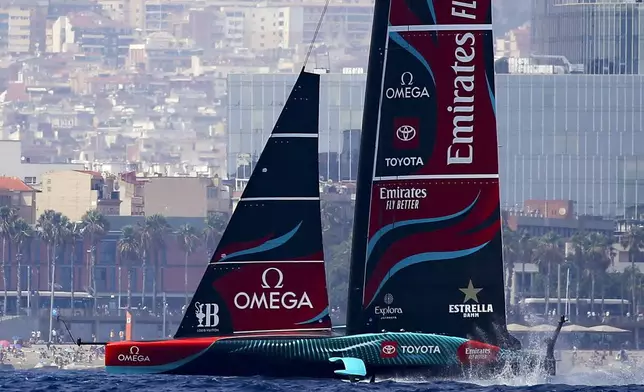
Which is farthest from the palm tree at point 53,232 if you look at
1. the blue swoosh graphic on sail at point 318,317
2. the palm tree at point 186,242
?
the blue swoosh graphic on sail at point 318,317

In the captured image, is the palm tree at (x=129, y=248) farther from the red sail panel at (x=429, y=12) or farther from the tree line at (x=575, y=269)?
the red sail panel at (x=429, y=12)

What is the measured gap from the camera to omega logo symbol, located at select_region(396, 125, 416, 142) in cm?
3656

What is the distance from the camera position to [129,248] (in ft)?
448

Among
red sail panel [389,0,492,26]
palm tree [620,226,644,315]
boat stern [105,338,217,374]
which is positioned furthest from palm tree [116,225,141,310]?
red sail panel [389,0,492,26]

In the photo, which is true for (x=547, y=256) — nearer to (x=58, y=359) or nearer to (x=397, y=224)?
(x=58, y=359)

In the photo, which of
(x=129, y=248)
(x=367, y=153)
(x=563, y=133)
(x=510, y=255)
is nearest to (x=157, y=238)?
(x=129, y=248)

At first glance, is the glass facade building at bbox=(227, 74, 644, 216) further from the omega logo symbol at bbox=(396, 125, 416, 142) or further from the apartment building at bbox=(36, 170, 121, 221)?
the omega logo symbol at bbox=(396, 125, 416, 142)

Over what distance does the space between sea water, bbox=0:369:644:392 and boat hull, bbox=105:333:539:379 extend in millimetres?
205

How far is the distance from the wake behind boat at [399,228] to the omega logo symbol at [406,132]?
16 millimetres

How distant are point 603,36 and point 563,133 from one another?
1560cm

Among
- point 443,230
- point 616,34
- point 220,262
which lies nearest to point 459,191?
point 443,230

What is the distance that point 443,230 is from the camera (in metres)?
36.9

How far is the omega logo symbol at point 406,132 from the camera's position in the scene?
120 ft

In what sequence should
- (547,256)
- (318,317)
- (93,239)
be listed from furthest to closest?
(93,239) < (547,256) < (318,317)
